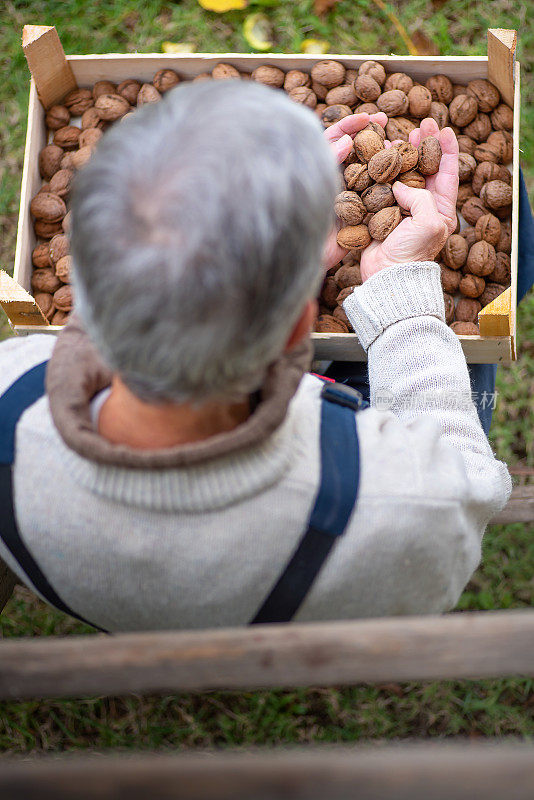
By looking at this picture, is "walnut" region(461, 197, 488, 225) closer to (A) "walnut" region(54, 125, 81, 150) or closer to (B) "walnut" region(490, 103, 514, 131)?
(B) "walnut" region(490, 103, 514, 131)

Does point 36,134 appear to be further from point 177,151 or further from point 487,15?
point 487,15

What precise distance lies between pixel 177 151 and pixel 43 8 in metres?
2.43

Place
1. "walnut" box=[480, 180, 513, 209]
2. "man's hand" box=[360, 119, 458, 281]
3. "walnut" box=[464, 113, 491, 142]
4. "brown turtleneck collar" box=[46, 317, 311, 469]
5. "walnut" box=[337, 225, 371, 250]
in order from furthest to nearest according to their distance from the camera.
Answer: "walnut" box=[464, 113, 491, 142] < "walnut" box=[480, 180, 513, 209] < "walnut" box=[337, 225, 371, 250] < "man's hand" box=[360, 119, 458, 281] < "brown turtleneck collar" box=[46, 317, 311, 469]

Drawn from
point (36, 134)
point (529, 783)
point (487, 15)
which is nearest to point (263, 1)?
point (487, 15)

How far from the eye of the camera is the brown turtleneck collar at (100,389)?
74 centimetres

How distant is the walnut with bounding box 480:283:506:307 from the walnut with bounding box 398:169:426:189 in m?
0.26

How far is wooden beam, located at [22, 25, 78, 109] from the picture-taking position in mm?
1620

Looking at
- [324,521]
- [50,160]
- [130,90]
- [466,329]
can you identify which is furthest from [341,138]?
[324,521]

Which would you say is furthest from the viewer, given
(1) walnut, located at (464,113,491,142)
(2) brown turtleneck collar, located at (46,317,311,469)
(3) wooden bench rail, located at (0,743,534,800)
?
(1) walnut, located at (464,113,491,142)

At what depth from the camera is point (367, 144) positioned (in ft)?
4.86

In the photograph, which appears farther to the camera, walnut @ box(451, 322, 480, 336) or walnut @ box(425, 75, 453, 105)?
walnut @ box(425, 75, 453, 105)

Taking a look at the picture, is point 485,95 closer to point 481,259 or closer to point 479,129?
point 479,129

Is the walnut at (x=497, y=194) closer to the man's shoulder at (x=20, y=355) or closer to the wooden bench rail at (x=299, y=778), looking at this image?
the man's shoulder at (x=20, y=355)

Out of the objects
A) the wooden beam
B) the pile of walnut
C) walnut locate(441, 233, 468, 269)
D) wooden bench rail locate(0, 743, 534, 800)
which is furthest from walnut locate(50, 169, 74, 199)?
wooden bench rail locate(0, 743, 534, 800)
